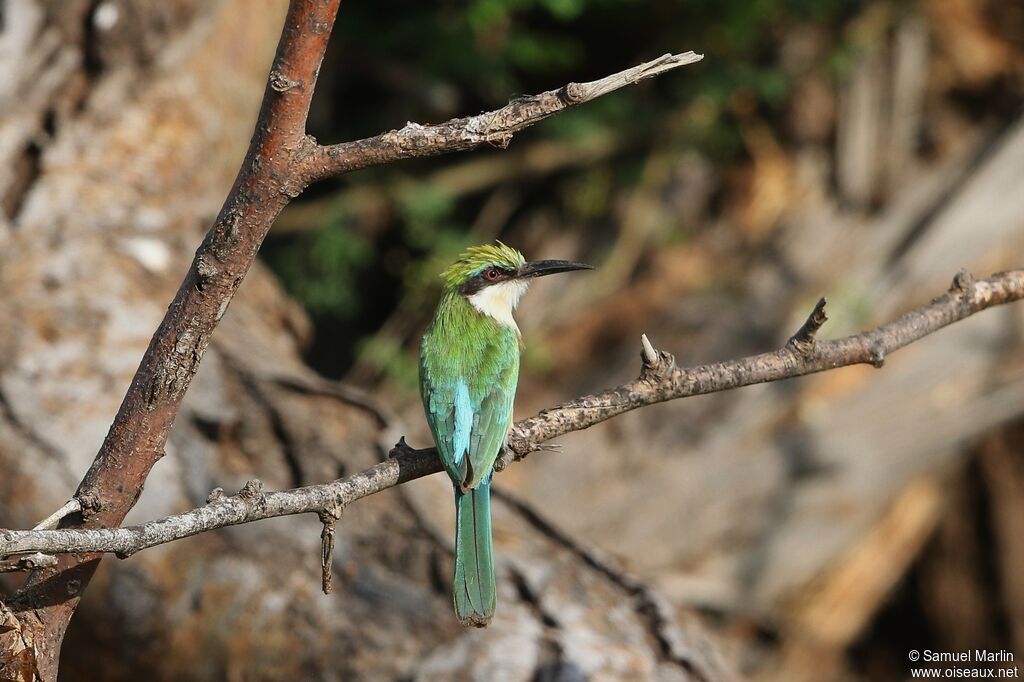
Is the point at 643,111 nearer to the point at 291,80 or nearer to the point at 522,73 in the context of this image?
the point at 522,73

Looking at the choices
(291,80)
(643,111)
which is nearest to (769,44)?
(643,111)

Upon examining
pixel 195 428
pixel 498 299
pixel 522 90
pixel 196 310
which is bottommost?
pixel 196 310

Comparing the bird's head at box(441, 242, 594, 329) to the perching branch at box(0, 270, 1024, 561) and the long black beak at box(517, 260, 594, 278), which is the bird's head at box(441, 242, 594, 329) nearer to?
the long black beak at box(517, 260, 594, 278)

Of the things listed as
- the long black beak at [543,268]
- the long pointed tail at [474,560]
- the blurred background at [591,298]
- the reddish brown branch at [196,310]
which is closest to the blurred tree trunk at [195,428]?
the blurred background at [591,298]

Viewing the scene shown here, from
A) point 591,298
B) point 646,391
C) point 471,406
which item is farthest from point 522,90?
point 646,391

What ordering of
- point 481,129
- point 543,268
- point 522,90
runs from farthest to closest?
1. point 522,90
2. point 543,268
3. point 481,129

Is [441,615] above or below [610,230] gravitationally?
below

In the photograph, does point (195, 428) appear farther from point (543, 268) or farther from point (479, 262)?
point (543, 268)
